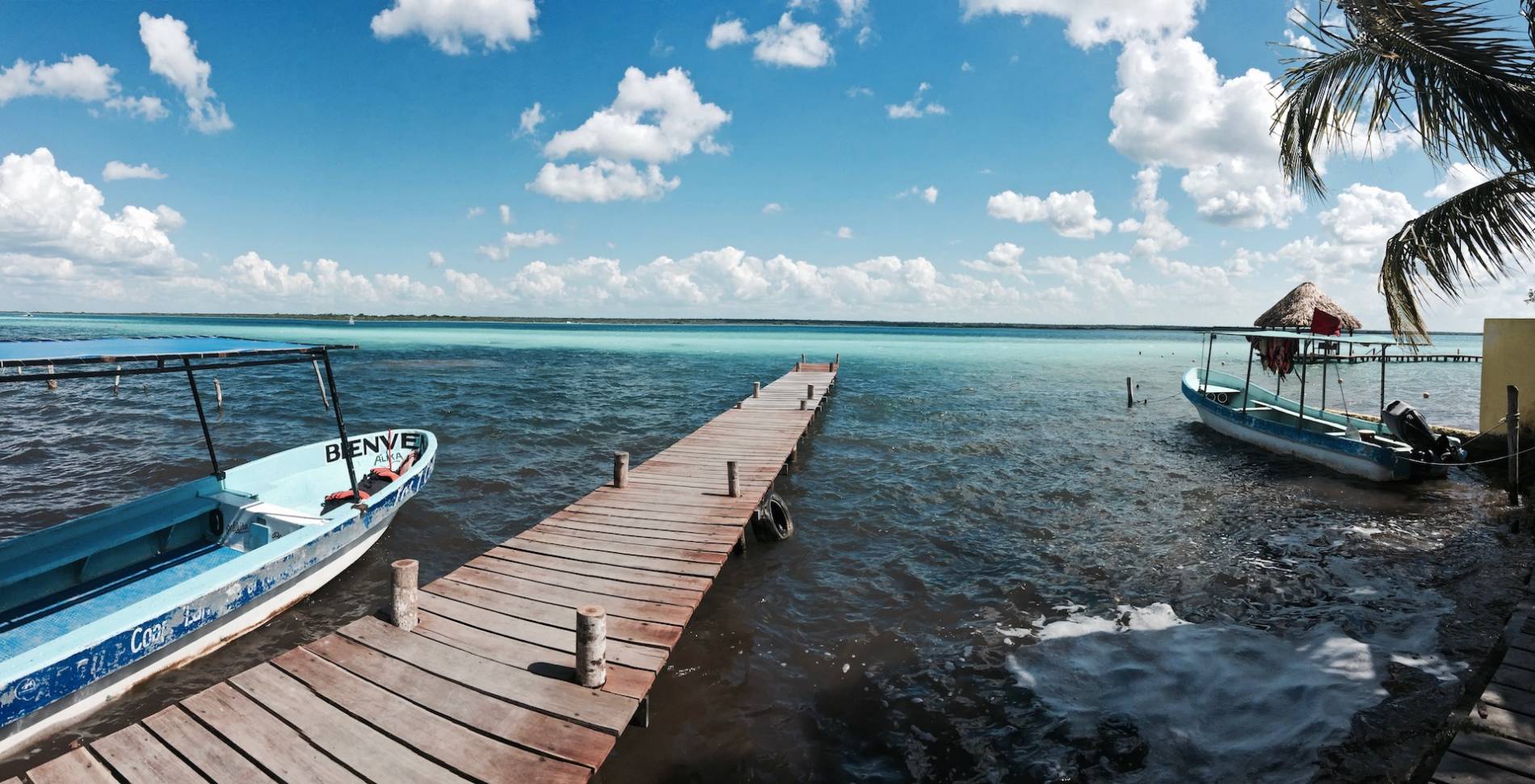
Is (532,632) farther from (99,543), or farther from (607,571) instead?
(99,543)

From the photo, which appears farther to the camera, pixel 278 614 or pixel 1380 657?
pixel 278 614

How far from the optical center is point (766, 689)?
7.84 meters

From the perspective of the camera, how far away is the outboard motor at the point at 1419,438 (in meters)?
17.0

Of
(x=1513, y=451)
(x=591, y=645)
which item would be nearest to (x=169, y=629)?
(x=591, y=645)

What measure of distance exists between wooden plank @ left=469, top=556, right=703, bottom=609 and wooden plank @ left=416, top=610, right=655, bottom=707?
138cm

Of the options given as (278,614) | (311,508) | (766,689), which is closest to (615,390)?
(311,508)

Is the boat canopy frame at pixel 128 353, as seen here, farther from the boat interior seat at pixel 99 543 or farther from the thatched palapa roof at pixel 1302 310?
the thatched palapa roof at pixel 1302 310

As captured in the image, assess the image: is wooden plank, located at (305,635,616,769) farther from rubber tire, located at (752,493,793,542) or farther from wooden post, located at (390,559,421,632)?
rubber tire, located at (752,493,793,542)

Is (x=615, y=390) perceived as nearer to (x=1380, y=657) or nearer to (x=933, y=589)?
(x=933, y=589)

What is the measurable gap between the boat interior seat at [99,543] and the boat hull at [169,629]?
0.81 meters

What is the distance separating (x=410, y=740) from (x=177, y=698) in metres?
4.66

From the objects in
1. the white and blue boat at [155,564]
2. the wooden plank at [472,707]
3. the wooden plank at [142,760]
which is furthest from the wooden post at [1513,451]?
the white and blue boat at [155,564]

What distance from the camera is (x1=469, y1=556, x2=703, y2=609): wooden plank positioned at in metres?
8.14

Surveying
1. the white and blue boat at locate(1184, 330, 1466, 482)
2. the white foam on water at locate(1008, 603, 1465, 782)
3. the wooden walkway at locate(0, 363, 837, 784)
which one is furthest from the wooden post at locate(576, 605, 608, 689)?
the white and blue boat at locate(1184, 330, 1466, 482)
